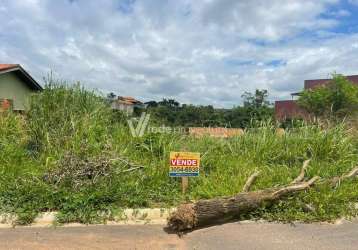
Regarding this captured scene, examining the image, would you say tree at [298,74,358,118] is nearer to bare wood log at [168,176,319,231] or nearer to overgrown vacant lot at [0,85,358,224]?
→ overgrown vacant lot at [0,85,358,224]

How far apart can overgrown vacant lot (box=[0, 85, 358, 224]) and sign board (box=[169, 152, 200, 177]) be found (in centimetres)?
28

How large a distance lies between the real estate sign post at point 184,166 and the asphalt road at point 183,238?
1143 millimetres

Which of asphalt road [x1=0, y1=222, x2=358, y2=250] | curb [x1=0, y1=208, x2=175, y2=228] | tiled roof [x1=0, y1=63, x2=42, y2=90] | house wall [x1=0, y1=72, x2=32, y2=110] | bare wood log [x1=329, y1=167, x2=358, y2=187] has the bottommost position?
asphalt road [x1=0, y1=222, x2=358, y2=250]

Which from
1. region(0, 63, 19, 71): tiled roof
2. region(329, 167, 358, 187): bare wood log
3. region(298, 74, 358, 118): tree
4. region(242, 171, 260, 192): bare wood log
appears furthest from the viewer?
region(298, 74, 358, 118): tree

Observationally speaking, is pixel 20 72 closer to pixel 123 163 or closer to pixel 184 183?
pixel 123 163

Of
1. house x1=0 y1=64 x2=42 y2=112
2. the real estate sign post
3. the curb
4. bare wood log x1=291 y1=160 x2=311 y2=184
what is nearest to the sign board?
the real estate sign post

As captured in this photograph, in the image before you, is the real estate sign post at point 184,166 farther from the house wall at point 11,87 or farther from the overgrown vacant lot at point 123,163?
the house wall at point 11,87

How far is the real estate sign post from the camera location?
575 centimetres

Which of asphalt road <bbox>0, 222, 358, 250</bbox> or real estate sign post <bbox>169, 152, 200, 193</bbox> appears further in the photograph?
real estate sign post <bbox>169, 152, 200, 193</bbox>

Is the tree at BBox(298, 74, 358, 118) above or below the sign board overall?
above

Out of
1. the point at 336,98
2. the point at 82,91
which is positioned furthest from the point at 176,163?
the point at 336,98

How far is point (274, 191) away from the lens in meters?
5.43

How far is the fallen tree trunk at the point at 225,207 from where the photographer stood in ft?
15.3

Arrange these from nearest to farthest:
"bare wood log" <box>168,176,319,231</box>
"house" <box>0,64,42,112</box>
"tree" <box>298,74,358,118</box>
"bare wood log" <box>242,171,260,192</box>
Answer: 1. "bare wood log" <box>168,176,319,231</box>
2. "bare wood log" <box>242,171,260,192</box>
3. "house" <box>0,64,42,112</box>
4. "tree" <box>298,74,358,118</box>
